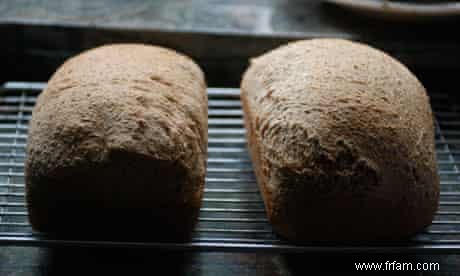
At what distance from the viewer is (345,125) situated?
1002mm

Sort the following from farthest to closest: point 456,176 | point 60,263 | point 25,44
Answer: point 25,44 → point 456,176 → point 60,263

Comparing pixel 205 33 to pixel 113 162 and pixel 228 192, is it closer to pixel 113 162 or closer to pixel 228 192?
pixel 228 192

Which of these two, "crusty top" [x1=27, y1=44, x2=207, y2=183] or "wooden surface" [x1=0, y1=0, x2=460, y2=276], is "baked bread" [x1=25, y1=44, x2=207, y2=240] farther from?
"wooden surface" [x1=0, y1=0, x2=460, y2=276]

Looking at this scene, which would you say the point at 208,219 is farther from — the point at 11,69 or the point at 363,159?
the point at 11,69

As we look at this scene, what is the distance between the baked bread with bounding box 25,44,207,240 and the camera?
0.95m

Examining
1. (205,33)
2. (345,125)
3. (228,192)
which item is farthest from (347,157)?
(205,33)

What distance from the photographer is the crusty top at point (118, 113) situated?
97 cm

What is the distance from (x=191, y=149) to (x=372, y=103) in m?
0.35

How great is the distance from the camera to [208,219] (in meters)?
1.12

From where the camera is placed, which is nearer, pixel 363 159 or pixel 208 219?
pixel 363 159

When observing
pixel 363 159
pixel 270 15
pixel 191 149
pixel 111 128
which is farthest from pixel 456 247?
pixel 270 15

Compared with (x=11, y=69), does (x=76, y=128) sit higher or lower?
higher

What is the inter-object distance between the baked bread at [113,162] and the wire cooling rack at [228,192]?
2.5 inches

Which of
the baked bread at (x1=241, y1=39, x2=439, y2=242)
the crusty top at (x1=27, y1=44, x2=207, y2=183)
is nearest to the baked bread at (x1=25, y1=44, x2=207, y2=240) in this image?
the crusty top at (x1=27, y1=44, x2=207, y2=183)
